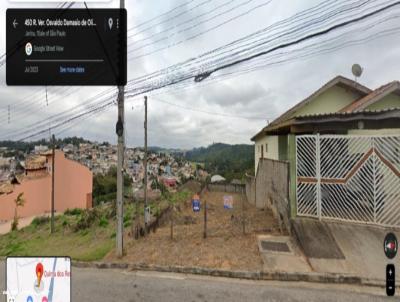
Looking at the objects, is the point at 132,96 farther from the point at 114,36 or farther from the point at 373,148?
the point at 373,148

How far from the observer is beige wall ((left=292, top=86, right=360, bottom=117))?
43.7 ft

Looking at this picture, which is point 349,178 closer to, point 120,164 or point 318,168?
point 318,168

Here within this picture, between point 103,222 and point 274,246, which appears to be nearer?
point 274,246

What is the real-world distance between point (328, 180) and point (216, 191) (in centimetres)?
1877

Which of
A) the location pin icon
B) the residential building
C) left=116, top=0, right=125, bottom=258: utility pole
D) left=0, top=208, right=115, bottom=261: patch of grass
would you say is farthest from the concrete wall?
the location pin icon

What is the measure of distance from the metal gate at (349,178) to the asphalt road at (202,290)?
303 centimetres

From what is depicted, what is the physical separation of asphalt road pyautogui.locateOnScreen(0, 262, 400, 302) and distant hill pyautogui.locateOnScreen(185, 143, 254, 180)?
3404 cm

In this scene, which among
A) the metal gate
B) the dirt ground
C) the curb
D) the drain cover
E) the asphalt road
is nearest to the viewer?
the asphalt road

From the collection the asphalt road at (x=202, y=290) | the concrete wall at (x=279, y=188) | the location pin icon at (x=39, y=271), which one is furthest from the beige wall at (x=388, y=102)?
the location pin icon at (x=39, y=271)

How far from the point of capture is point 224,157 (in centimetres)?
5744

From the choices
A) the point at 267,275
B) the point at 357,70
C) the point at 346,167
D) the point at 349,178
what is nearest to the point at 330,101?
the point at 357,70

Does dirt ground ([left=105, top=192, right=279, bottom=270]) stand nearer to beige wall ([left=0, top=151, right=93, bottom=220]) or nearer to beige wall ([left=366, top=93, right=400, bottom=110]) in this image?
beige wall ([left=366, top=93, right=400, bottom=110])

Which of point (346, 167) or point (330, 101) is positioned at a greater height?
point (330, 101)

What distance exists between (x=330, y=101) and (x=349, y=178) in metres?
7.13
